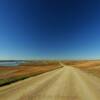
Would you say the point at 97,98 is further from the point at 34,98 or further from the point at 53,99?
the point at 34,98

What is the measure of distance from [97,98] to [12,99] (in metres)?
4.11

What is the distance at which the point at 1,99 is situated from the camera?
28.3 feet

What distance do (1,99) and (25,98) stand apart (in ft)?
3.64

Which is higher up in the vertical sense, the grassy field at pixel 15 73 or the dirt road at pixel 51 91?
the grassy field at pixel 15 73

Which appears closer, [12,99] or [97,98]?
[12,99]

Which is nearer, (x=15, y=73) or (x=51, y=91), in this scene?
(x=51, y=91)

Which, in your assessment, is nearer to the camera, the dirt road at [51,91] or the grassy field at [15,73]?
the dirt road at [51,91]

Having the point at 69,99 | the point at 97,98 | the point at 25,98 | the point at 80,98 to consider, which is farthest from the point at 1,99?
the point at 97,98

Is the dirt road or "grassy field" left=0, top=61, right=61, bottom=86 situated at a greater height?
"grassy field" left=0, top=61, right=61, bottom=86

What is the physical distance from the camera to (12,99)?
28.2 ft

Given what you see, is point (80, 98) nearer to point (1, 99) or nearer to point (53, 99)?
point (53, 99)

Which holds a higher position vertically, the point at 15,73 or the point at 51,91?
the point at 15,73

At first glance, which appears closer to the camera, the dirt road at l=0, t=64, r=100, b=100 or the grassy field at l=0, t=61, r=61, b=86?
the dirt road at l=0, t=64, r=100, b=100

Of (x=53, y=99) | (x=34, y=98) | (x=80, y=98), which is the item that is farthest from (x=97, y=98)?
(x=34, y=98)
